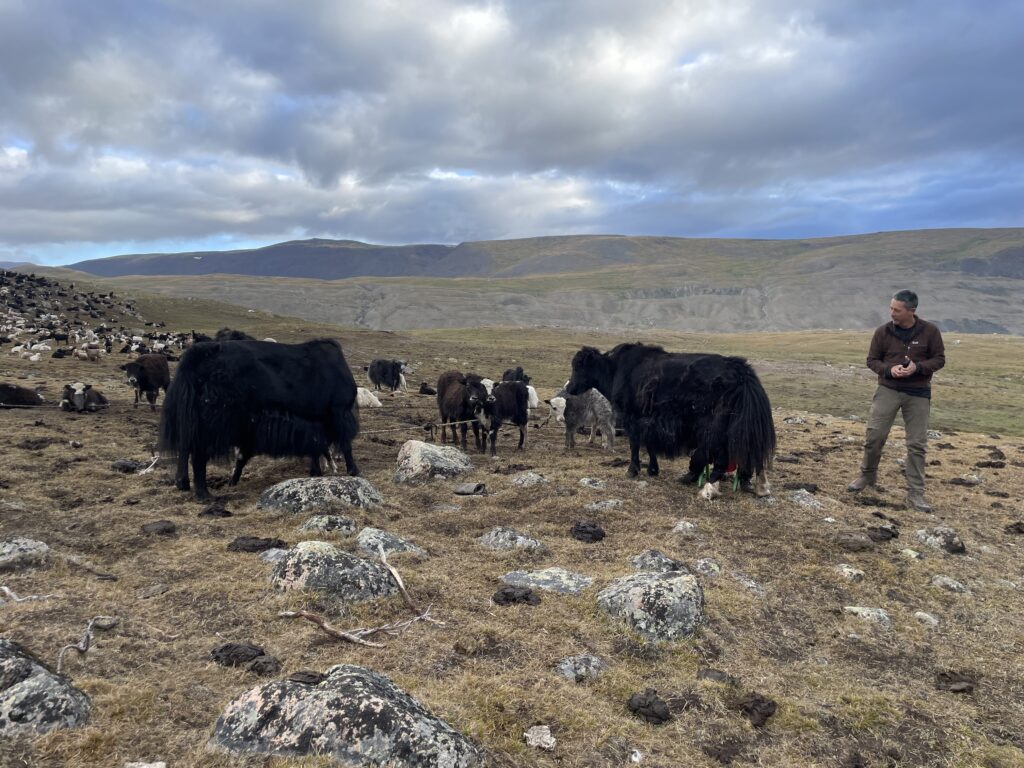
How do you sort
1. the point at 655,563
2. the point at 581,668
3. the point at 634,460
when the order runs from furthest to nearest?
the point at 634,460 → the point at 655,563 → the point at 581,668

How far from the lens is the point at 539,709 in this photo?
3.90 metres

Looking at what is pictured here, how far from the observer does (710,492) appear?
8992 mm

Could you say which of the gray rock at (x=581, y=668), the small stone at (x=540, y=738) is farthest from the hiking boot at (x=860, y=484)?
the small stone at (x=540, y=738)

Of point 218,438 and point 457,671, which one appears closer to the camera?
point 457,671

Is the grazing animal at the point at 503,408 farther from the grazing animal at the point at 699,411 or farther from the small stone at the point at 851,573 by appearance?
the small stone at the point at 851,573

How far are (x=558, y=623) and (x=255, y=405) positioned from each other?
5824mm

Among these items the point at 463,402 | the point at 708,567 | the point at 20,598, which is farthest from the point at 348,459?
the point at 708,567

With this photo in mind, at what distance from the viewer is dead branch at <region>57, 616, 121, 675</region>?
386 cm

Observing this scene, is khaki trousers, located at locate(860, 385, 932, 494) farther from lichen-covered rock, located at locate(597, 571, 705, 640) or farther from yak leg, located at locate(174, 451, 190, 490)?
yak leg, located at locate(174, 451, 190, 490)

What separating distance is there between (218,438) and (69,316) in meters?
35.7

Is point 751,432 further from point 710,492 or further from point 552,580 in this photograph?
point 552,580

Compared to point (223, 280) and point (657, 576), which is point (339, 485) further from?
point (223, 280)

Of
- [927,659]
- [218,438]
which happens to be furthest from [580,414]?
[927,659]

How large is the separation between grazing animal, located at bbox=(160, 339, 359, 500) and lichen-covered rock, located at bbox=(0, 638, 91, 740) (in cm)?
493
